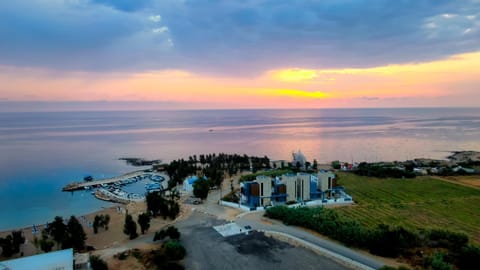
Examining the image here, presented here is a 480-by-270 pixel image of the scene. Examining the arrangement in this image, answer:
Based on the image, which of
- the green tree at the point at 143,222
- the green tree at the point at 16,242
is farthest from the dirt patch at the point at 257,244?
the green tree at the point at 16,242

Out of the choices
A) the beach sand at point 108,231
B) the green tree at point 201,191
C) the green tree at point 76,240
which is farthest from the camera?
the green tree at point 201,191

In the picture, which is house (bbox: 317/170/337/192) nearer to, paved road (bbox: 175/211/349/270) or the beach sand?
paved road (bbox: 175/211/349/270)

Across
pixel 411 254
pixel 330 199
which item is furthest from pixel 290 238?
pixel 330 199

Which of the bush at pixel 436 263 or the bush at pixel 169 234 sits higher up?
the bush at pixel 436 263

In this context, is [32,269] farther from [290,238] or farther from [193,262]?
[290,238]

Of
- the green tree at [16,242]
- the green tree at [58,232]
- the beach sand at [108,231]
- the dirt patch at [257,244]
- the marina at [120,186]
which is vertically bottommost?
the marina at [120,186]


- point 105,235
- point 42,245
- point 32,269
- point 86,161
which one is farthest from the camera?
point 86,161

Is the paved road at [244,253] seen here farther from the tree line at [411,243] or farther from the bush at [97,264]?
the bush at [97,264]

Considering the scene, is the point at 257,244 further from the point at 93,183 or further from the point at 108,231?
the point at 93,183
